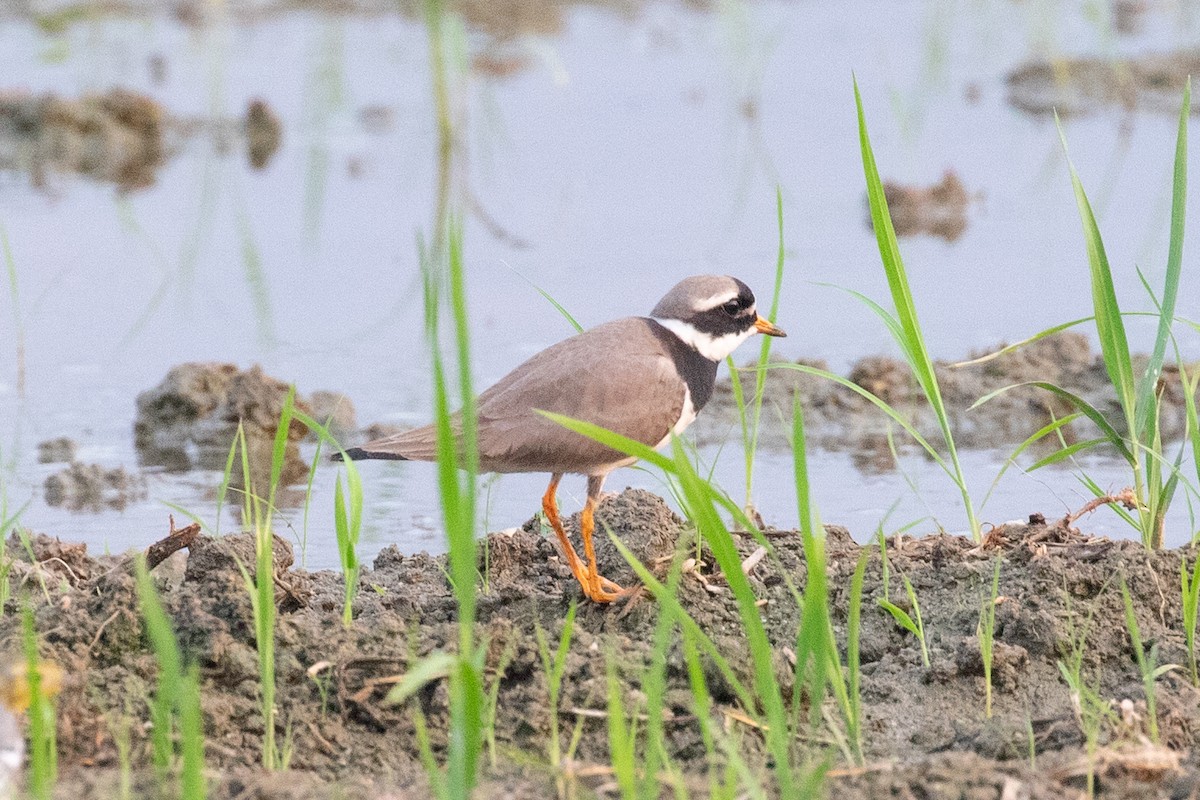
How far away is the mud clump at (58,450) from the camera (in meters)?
6.49

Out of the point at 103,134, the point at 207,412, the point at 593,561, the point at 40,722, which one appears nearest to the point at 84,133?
the point at 103,134

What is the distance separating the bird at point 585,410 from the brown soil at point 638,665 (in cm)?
16

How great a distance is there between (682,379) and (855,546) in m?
0.63

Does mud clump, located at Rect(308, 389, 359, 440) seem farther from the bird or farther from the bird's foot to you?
the bird's foot

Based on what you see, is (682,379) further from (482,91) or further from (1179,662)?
(482,91)

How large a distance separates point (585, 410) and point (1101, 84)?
8.95 metres

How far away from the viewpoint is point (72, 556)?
16.0 ft

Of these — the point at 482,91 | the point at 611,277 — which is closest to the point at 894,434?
the point at 611,277

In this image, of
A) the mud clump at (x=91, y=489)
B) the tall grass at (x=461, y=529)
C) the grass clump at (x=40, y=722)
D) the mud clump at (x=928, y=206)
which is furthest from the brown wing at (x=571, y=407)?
the mud clump at (x=928, y=206)

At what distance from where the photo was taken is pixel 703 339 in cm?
484

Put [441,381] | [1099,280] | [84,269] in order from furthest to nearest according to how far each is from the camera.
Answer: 1. [84,269]
2. [1099,280]
3. [441,381]

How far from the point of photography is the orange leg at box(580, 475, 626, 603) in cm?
416

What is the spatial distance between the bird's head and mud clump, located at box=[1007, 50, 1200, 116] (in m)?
7.45

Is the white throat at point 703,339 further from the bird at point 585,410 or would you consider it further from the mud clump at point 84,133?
the mud clump at point 84,133
